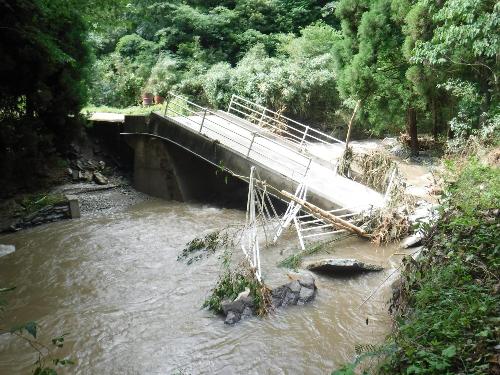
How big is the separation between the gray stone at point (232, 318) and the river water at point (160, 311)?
0.42 feet

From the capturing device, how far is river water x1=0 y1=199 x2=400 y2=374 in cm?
556

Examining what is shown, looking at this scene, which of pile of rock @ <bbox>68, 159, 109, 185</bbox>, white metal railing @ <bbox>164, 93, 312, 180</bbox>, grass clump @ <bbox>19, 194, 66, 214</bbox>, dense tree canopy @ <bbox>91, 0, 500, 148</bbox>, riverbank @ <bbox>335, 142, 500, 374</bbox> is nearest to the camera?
riverbank @ <bbox>335, 142, 500, 374</bbox>

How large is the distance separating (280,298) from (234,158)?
524cm

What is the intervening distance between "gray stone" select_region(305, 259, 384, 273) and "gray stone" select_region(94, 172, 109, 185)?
8611 mm

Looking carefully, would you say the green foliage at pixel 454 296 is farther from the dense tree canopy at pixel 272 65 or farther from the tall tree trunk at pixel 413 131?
the tall tree trunk at pixel 413 131

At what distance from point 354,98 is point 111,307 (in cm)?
990

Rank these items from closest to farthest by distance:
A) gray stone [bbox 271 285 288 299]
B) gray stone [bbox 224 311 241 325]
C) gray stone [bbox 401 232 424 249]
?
gray stone [bbox 224 311 241 325] < gray stone [bbox 271 285 288 299] < gray stone [bbox 401 232 424 249]

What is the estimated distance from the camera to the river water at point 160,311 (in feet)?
18.2

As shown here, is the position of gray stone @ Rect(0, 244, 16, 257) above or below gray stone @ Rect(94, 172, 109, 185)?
below

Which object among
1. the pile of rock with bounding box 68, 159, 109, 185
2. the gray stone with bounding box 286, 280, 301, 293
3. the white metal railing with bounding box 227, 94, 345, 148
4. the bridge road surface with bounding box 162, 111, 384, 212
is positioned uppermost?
the white metal railing with bounding box 227, 94, 345, 148

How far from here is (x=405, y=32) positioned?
11.7 metres

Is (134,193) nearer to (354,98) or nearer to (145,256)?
(145,256)

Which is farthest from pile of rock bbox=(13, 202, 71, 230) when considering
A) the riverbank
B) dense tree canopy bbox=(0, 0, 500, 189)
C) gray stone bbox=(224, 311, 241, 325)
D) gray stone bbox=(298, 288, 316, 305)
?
the riverbank

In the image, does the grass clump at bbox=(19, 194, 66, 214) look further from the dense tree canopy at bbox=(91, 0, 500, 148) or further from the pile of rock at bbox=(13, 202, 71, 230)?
the dense tree canopy at bbox=(91, 0, 500, 148)
